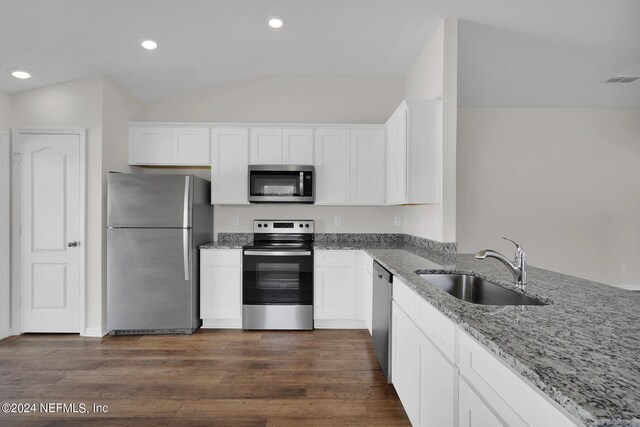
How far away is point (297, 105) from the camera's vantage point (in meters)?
4.18

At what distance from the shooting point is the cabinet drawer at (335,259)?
11.8 ft

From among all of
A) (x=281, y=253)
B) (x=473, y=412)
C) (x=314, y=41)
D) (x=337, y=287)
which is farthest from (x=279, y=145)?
(x=473, y=412)

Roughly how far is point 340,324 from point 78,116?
3588 mm

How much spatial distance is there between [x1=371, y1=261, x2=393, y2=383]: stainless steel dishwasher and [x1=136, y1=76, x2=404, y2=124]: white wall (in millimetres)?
2277

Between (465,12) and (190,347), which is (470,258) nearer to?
(465,12)

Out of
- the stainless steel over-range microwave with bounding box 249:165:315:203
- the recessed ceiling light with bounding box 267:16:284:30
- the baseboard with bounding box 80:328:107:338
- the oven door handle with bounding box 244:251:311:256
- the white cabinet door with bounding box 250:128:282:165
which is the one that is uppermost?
the recessed ceiling light with bounding box 267:16:284:30

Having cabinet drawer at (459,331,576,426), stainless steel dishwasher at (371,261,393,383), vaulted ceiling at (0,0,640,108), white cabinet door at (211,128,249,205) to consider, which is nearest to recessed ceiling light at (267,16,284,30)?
vaulted ceiling at (0,0,640,108)

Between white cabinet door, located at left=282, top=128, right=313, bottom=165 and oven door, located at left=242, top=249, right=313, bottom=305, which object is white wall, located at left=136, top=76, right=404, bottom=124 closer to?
white cabinet door, located at left=282, top=128, right=313, bottom=165

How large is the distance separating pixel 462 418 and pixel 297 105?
12.3ft

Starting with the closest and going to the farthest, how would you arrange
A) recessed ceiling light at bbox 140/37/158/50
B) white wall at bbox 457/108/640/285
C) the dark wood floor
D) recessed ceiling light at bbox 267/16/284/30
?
1. the dark wood floor
2. recessed ceiling light at bbox 267/16/284/30
3. recessed ceiling light at bbox 140/37/158/50
4. white wall at bbox 457/108/640/285

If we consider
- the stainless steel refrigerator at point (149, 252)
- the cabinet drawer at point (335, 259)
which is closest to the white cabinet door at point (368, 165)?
the cabinet drawer at point (335, 259)

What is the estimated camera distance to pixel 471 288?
6.91ft

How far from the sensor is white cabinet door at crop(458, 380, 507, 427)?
1.01 m

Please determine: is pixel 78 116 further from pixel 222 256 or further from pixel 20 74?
pixel 222 256
